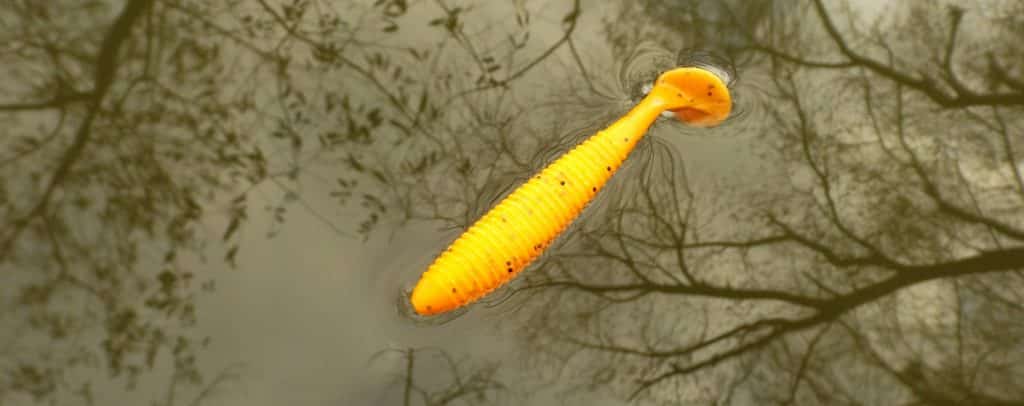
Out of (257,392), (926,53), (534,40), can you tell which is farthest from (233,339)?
(926,53)

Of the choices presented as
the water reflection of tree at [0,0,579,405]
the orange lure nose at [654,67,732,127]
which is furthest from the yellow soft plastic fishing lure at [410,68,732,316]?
the water reflection of tree at [0,0,579,405]

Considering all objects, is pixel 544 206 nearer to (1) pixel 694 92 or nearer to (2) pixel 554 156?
(2) pixel 554 156

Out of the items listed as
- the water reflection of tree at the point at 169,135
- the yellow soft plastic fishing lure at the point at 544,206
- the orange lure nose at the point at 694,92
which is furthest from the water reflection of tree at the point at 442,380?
the orange lure nose at the point at 694,92

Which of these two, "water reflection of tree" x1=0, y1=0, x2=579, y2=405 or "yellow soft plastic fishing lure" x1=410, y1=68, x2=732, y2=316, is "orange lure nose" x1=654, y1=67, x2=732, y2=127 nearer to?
"yellow soft plastic fishing lure" x1=410, y1=68, x2=732, y2=316

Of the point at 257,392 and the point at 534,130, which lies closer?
the point at 257,392

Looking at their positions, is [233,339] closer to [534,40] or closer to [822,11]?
[534,40]

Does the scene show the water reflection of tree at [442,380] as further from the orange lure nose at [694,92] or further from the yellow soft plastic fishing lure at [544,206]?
the orange lure nose at [694,92]

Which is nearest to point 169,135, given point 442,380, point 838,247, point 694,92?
point 442,380
